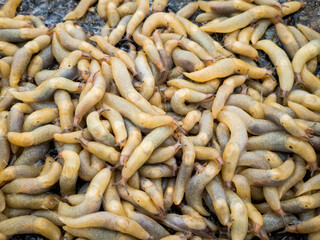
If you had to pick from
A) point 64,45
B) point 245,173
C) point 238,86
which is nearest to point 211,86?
point 238,86

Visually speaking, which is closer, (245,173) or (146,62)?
(245,173)

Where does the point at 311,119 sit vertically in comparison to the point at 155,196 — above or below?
above

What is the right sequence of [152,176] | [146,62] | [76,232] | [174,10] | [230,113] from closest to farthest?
[76,232] → [152,176] → [230,113] → [146,62] → [174,10]

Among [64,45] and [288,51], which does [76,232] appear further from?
[288,51]

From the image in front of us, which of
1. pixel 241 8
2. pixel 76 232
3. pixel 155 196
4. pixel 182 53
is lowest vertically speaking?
pixel 76 232

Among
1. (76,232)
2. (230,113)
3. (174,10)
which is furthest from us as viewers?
(174,10)

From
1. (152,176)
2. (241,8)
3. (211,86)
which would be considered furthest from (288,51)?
(152,176)
